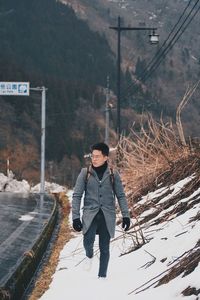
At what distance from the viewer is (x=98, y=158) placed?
20.8ft

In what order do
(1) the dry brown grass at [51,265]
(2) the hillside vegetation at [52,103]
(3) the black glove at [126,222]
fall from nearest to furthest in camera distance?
(3) the black glove at [126,222] → (1) the dry brown grass at [51,265] → (2) the hillside vegetation at [52,103]

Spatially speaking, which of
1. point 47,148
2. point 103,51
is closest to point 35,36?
point 103,51

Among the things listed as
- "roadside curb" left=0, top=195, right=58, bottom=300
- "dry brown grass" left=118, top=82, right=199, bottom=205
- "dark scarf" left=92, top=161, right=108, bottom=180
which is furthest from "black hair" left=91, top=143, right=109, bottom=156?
"dry brown grass" left=118, top=82, right=199, bottom=205

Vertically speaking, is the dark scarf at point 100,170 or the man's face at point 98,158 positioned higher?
the man's face at point 98,158

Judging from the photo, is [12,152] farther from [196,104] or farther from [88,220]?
[196,104]

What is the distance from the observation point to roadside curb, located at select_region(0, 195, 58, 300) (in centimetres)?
645

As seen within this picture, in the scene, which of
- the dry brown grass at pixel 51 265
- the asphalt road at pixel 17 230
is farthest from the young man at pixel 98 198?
the asphalt road at pixel 17 230

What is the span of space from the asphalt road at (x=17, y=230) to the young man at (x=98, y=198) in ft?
4.02

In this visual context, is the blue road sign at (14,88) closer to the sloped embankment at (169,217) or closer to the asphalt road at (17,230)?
the asphalt road at (17,230)

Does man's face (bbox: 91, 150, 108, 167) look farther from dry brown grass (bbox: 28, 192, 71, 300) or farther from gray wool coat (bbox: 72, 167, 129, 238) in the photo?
dry brown grass (bbox: 28, 192, 71, 300)

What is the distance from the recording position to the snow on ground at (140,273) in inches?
202

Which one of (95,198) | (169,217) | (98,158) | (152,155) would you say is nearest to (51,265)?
(169,217)

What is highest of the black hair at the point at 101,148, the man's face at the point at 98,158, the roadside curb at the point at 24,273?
the black hair at the point at 101,148

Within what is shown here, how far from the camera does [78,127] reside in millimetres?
115875
